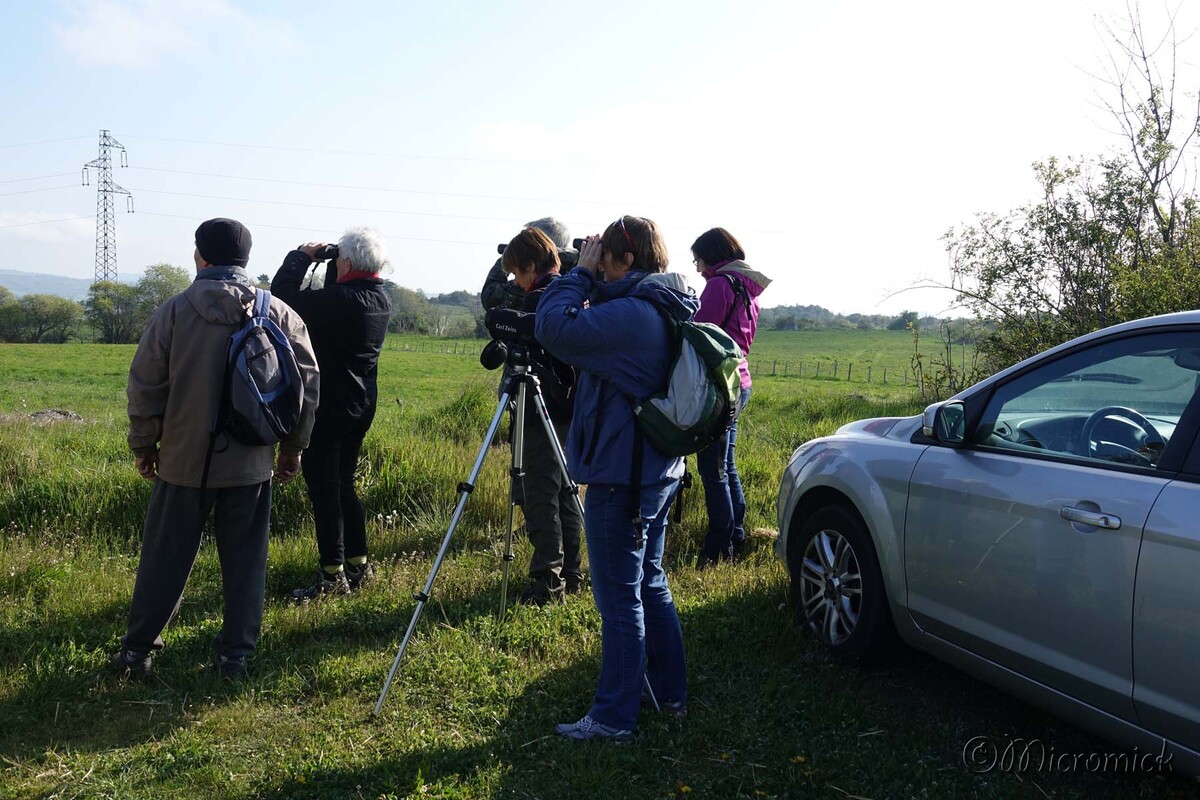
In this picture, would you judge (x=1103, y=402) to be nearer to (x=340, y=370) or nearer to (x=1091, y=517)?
(x=1091, y=517)

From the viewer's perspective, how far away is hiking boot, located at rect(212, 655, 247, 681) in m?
4.40

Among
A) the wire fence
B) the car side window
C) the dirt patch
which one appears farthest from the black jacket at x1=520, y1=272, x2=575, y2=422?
the wire fence

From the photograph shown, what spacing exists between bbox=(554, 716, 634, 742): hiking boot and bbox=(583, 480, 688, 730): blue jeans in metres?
0.02

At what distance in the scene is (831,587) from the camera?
185 inches

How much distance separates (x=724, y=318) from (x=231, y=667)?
3.26 m

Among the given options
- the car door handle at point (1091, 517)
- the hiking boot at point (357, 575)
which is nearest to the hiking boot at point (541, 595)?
the hiking boot at point (357, 575)

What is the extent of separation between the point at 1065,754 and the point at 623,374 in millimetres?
2300

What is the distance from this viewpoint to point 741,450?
10.1 metres

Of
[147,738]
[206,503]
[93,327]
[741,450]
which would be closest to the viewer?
[147,738]

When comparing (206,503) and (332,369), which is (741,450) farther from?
(206,503)

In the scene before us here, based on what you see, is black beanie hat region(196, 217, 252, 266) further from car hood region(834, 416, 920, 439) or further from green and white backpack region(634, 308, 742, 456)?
car hood region(834, 416, 920, 439)

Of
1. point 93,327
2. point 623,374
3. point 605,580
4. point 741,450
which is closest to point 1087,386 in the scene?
point 623,374

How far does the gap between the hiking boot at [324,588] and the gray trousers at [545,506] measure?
112cm

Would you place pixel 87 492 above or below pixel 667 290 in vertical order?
below
